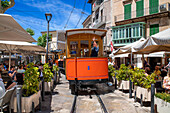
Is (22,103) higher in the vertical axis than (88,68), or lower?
lower

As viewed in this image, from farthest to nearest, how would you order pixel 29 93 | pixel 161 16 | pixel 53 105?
pixel 161 16 → pixel 53 105 → pixel 29 93

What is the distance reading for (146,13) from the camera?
2367 centimetres

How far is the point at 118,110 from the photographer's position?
548 cm

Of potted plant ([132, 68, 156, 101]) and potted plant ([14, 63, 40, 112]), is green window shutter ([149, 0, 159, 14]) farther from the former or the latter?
potted plant ([14, 63, 40, 112])

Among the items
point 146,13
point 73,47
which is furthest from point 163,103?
point 146,13

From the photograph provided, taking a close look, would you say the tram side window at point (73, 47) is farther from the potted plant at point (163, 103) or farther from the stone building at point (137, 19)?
the stone building at point (137, 19)

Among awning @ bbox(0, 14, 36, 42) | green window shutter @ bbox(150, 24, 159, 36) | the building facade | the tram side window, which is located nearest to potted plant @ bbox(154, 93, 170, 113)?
awning @ bbox(0, 14, 36, 42)

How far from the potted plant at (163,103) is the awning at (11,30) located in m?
4.21

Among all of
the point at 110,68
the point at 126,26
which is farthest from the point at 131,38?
the point at 110,68

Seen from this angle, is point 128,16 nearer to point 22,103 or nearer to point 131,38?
point 131,38

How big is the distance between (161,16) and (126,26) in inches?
207

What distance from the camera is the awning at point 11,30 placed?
383 centimetres

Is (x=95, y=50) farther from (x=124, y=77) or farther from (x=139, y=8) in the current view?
(x=139, y=8)

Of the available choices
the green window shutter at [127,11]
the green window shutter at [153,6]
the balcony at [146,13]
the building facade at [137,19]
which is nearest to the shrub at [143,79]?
the building facade at [137,19]
